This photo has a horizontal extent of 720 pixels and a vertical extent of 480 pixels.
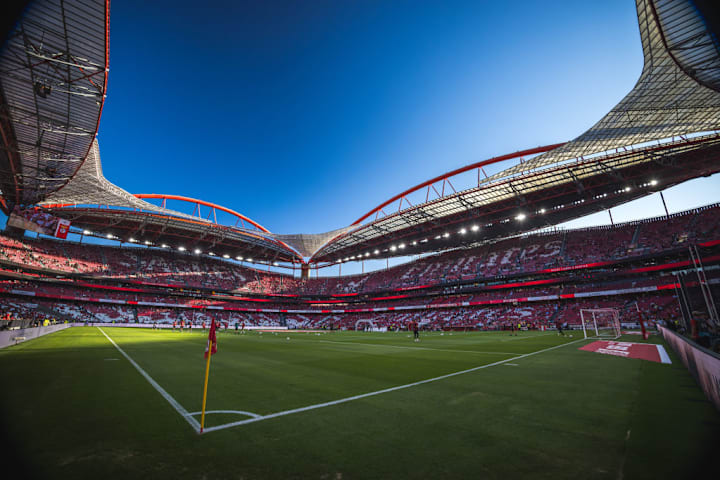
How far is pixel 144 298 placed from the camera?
169 feet

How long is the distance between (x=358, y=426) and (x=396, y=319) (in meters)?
52.7

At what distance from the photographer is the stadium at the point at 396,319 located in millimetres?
3324

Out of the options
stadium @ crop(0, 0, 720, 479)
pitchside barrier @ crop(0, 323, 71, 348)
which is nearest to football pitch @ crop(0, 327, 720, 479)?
stadium @ crop(0, 0, 720, 479)

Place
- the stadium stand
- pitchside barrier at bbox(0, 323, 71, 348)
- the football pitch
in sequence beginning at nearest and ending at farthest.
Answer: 1. the football pitch
2. pitchside barrier at bbox(0, 323, 71, 348)
3. the stadium stand

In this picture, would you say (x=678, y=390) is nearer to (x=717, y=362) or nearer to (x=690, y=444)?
(x=717, y=362)

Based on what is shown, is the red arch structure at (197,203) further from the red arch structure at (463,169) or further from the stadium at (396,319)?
the red arch structure at (463,169)

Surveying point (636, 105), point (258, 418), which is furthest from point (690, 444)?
point (636, 105)

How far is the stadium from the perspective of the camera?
3.32 m

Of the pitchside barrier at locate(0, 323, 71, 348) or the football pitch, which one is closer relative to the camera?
the football pitch

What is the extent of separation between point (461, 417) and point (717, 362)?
395 centimetres

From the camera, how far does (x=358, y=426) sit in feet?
13.4

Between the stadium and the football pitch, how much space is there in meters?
0.04

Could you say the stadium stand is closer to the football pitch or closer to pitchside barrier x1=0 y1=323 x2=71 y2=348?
pitchside barrier x1=0 y1=323 x2=71 y2=348

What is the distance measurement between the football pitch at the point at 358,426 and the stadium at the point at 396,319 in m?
0.04
